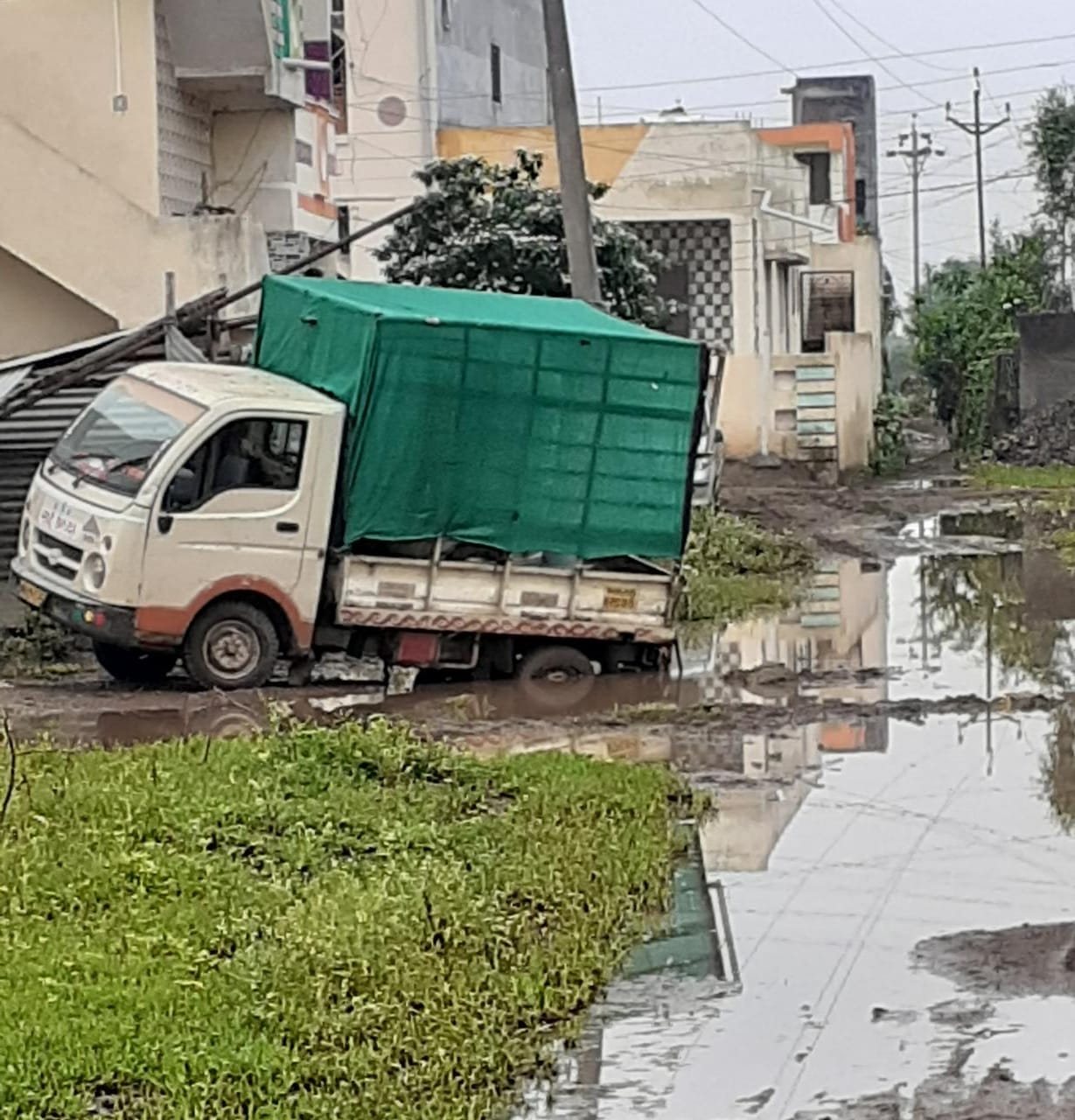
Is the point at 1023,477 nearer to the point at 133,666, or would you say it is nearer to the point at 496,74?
the point at 496,74

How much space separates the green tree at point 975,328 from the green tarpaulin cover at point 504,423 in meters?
27.0

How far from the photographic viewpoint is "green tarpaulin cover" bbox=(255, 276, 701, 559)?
14.6 metres

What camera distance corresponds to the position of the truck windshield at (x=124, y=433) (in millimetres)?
14234

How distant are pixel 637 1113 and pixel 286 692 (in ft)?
28.8

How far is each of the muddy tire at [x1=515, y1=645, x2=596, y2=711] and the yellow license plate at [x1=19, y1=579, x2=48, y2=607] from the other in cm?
337

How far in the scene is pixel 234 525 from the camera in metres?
14.4

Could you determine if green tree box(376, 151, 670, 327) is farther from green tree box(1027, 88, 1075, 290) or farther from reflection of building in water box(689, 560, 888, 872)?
green tree box(1027, 88, 1075, 290)

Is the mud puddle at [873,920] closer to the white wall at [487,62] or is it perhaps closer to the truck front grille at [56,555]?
the truck front grille at [56,555]

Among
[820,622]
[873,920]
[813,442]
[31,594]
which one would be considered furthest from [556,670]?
[813,442]

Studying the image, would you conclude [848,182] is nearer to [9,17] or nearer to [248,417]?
A: [9,17]

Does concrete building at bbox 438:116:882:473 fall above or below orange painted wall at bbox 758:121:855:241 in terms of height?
below

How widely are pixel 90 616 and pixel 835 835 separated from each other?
5.95 m

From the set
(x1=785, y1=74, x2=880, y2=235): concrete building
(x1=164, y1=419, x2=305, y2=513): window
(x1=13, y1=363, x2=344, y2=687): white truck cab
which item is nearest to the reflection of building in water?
(x1=13, y1=363, x2=344, y2=687): white truck cab

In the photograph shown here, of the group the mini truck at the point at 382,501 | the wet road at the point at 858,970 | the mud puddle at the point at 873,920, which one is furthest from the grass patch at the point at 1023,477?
the wet road at the point at 858,970
